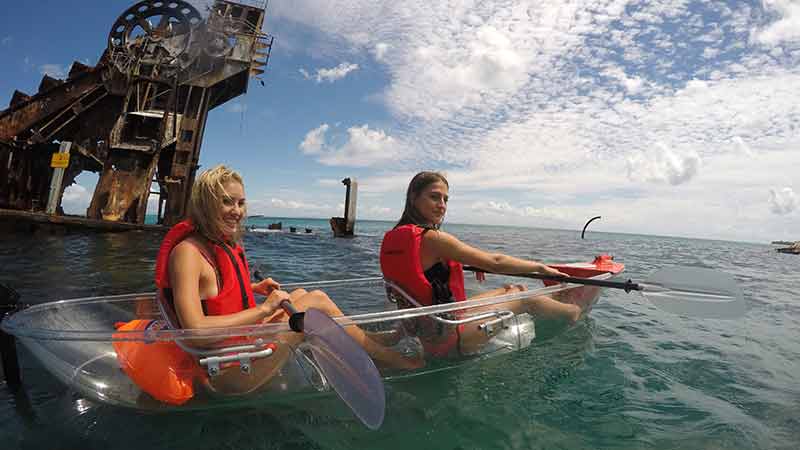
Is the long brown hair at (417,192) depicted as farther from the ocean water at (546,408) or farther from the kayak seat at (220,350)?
the kayak seat at (220,350)

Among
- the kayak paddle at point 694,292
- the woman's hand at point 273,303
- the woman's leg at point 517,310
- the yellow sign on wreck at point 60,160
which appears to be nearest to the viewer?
the woman's hand at point 273,303

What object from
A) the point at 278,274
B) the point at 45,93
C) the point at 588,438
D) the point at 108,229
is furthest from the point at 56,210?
the point at 588,438

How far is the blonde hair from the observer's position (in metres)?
2.59

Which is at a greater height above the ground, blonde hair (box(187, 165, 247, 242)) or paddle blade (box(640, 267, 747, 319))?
blonde hair (box(187, 165, 247, 242))

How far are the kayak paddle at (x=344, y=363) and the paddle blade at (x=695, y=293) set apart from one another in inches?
131

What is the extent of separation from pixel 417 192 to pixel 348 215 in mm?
18435

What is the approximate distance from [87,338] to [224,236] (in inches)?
36.5

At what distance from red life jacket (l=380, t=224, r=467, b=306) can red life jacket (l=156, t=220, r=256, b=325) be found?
1.38m

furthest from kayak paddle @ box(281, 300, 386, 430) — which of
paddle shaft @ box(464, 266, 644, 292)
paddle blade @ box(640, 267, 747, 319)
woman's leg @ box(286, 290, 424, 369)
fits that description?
paddle blade @ box(640, 267, 747, 319)

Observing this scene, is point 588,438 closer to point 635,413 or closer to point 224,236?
point 635,413

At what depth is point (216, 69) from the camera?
58.7 feet

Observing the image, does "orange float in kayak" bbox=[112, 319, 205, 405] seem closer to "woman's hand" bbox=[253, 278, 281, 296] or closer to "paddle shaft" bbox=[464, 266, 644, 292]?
"woman's hand" bbox=[253, 278, 281, 296]

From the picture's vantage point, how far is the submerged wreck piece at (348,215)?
20906 millimetres

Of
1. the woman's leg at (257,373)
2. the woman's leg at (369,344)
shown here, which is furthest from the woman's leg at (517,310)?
the woman's leg at (257,373)
